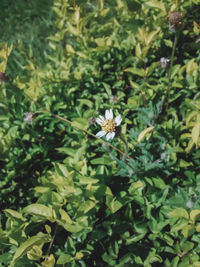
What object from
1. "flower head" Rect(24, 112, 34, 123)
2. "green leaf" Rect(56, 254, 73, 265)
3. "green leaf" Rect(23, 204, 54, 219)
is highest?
"flower head" Rect(24, 112, 34, 123)

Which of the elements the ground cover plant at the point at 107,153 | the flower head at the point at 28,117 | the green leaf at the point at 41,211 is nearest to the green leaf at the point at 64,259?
the ground cover plant at the point at 107,153

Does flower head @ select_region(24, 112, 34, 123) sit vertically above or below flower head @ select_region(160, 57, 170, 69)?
below

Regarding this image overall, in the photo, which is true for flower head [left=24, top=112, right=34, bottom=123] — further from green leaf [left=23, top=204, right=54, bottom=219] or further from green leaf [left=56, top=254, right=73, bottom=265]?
green leaf [left=56, top=254, right=73, bottom=265]

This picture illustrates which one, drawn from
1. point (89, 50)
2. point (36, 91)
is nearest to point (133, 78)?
point (89, 50)

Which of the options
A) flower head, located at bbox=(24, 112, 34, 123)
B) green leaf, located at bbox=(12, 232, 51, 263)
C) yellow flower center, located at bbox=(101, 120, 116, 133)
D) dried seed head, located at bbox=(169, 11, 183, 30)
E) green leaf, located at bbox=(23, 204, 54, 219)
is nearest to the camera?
green leaf, located at bbox=(12, 232, 51, 263)

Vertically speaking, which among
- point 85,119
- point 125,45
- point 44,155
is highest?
point 125,45

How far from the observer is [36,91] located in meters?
1.56

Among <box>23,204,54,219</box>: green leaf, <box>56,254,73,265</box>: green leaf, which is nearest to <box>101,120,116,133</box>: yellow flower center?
<box>23,204,54,219</box>: green leaf

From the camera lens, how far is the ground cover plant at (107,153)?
1.06 metres

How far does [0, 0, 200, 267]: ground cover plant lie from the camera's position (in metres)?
1.06

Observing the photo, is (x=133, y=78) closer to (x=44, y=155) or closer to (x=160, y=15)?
(x=160, y=15)

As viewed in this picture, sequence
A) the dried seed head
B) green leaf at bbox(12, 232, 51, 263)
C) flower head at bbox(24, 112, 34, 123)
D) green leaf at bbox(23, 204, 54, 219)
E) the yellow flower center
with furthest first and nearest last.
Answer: flower head at bbox(24, 112, 34, 123), the dried seed head, the yellow flower center, green leaf at bbox(23, 204, 54, 219), green leaf at bbox(12, 232, 51, 263)

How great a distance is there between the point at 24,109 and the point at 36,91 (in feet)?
0.43

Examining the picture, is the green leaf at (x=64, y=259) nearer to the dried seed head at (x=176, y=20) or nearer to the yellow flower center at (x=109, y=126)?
the yellow flower center at (x=109, y=126)
